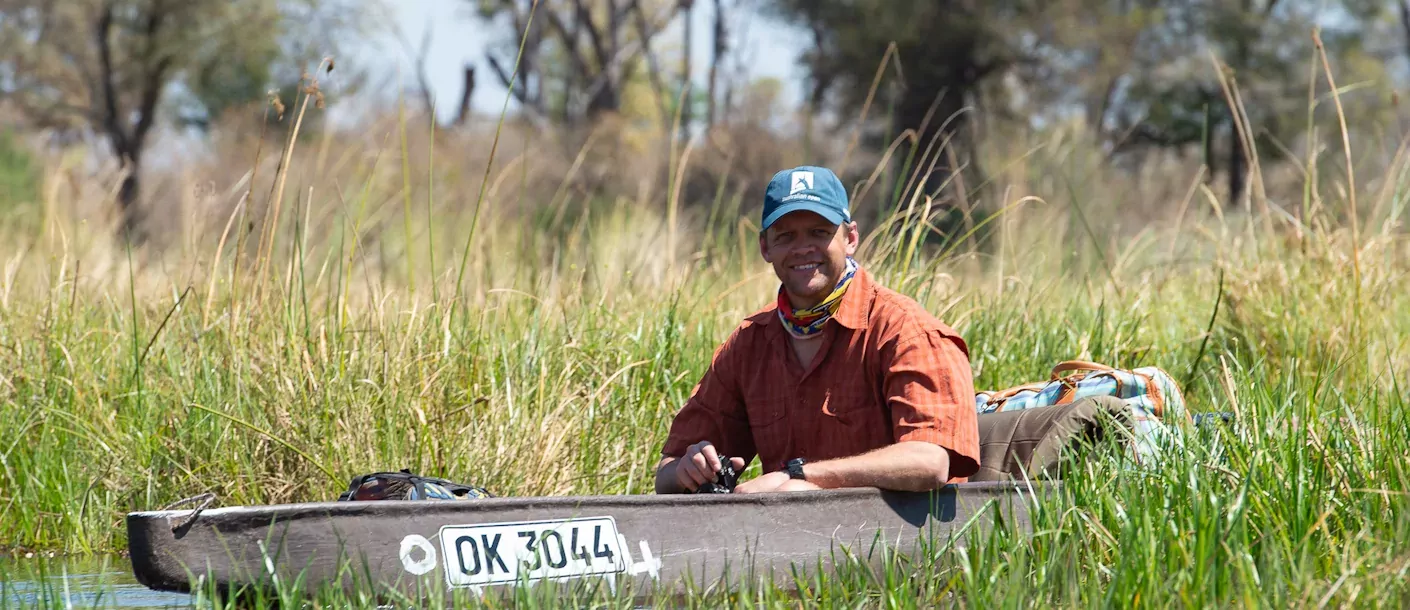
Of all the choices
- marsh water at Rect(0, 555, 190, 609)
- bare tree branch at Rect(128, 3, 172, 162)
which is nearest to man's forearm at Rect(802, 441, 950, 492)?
marsh water at Rect(0, 555, 190, 609)

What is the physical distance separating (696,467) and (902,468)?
69cm

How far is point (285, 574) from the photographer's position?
414 cm

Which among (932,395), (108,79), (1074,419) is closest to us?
(932,395)

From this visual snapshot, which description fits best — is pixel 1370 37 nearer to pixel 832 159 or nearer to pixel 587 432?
pixel 832 159

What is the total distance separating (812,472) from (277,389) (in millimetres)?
2175

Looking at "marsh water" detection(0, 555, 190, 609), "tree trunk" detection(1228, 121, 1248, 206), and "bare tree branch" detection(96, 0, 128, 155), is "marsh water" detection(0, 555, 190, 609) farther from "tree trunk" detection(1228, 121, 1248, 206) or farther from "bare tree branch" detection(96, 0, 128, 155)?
"tree trunk" detection(1228, 121, 1248, 206)

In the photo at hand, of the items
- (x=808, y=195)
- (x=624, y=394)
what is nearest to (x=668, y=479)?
(x=808, y=195)

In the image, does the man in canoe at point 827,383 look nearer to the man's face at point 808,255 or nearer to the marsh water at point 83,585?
the man's face at point 808,255

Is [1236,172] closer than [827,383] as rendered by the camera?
No

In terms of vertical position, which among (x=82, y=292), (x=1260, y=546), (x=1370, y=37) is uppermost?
(x=1370, y=37)

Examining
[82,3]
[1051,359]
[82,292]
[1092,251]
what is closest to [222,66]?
[82,3]

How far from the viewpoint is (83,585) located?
529 cm

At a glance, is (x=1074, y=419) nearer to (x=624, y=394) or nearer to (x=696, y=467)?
(x=696, y=467)

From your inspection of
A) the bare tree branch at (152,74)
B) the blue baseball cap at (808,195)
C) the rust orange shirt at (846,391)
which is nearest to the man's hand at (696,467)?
the rust orange shirt at (846,391)
